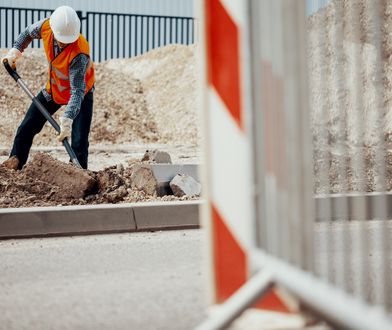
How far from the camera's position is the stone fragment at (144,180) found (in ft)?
28.5

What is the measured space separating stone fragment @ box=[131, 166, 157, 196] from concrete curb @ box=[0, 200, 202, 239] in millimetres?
1478

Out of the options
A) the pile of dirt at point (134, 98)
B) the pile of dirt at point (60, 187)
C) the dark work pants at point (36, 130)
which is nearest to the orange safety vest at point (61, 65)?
the dark work pants at point (36, 130)

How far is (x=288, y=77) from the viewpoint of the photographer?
2980 millimetres

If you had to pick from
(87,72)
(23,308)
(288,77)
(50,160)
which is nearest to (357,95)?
(288,77)

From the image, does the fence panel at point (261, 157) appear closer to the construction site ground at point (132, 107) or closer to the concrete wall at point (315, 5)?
the concrete wall at point (315, 5)

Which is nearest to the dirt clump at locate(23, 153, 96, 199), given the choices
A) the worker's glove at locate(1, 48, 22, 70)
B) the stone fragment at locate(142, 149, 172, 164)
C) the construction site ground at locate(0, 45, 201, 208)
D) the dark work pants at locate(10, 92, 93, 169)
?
the dark work pants at locate(10, 92, 93, 169)

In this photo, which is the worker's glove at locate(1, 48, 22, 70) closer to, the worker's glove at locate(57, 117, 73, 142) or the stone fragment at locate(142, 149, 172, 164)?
the worker's glove at locate(57, 117, 73, 142)

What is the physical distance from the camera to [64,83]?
10.5m

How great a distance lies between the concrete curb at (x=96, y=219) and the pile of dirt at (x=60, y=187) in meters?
1.10

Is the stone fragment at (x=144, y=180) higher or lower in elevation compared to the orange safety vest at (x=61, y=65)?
lower

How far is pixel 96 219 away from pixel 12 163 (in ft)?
11.2

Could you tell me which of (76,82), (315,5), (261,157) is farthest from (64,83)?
(261,157)

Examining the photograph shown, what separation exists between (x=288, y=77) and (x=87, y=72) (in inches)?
302

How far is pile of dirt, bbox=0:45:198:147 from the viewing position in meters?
26.3
